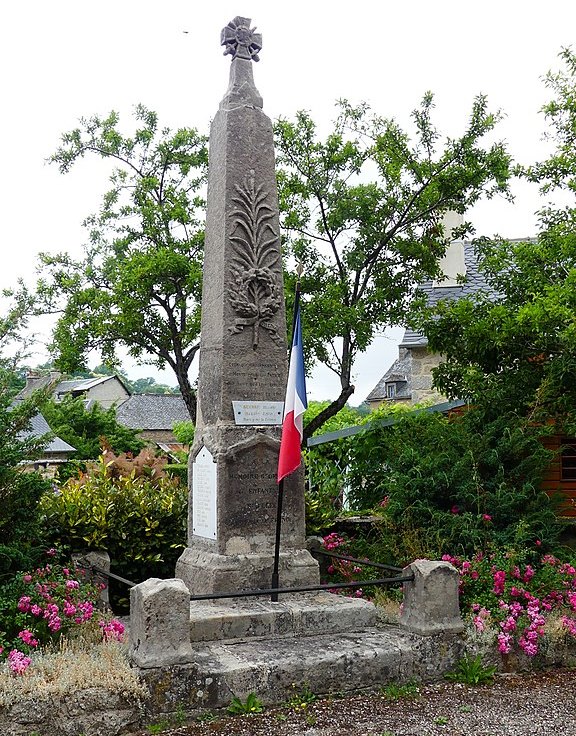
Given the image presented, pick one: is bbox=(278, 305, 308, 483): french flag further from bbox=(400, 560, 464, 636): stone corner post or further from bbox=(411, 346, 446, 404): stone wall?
bbox=(411, 346, 446, 404): stone wall

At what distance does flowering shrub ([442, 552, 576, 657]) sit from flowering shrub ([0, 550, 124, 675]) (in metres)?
3.09

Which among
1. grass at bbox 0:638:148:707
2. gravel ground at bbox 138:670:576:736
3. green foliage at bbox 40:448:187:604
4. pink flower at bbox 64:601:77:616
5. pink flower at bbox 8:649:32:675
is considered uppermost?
green foliage at bbox 40:448:187:604

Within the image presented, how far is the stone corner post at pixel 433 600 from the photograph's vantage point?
635 cm

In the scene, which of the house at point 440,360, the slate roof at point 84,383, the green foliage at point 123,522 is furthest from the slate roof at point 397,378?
the slate roof at point 84,383

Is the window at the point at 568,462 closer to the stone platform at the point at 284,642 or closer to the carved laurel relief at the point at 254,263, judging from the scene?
the stone platform at the point at 284,642

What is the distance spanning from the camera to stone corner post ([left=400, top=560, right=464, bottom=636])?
6.35 meters

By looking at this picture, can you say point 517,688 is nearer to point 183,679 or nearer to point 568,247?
point 183,679

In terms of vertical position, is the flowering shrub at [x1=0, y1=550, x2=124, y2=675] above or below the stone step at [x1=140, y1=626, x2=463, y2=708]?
above

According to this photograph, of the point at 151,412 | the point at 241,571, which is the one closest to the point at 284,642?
the point at 241,571

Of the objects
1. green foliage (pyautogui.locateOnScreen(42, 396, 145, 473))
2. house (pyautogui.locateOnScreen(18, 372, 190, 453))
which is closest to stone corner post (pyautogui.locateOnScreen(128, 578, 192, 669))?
green foliage (pyautogui.locateOnScreen(42, 396, 145, 473))

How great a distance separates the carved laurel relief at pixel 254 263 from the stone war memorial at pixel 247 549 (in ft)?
0.05

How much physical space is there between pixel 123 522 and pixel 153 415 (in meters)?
48.9

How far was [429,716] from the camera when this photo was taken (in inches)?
213

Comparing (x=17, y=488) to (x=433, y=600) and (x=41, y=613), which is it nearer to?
(x=41, y=613)
